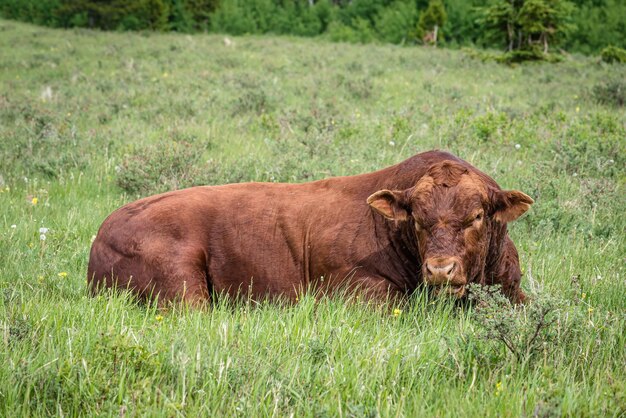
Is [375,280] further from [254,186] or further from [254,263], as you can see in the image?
[254,186]

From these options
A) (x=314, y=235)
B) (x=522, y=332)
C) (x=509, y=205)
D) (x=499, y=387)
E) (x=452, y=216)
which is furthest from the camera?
(x=314, y=235)

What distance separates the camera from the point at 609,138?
34.0 ft

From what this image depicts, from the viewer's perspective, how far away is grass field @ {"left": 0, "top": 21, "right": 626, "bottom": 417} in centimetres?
312

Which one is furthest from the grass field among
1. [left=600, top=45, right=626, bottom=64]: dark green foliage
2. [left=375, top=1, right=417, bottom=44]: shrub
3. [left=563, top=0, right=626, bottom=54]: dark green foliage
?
[left=375, top=1, right=417, bottom=44]: shrub

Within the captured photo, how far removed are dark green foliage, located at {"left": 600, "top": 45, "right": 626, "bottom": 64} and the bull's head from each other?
73.2ft

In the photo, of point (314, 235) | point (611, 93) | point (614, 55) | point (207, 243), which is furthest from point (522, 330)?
point (614, 55)

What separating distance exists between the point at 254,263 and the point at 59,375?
241 cm

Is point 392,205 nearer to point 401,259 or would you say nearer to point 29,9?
point 401,259

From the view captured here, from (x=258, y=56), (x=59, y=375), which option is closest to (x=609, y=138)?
(x=59, y=375)

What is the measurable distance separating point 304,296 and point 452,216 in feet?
4.42

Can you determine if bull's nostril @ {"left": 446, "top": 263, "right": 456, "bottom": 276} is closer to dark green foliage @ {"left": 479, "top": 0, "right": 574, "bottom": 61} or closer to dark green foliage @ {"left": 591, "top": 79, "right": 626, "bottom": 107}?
dark green foliage @ {"left": 591, "top": 79, "right": 626, "bottom": 107}

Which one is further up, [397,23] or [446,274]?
[446,274]

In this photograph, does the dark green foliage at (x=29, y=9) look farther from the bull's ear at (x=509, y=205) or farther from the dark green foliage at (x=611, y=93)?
the bull's ear at (x=509, y=205)

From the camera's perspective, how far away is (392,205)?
16.2ft
